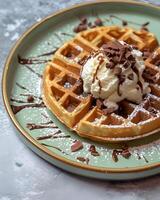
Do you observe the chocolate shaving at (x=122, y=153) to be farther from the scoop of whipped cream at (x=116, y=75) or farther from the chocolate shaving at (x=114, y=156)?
the scoop of whipped cream at (x=116, y=75)

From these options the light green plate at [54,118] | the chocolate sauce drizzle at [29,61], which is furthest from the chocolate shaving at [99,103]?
the chocolate sauce drizzle at [29,61]

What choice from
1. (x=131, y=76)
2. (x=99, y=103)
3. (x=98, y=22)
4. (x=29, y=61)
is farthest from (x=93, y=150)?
(x=98, y=22)

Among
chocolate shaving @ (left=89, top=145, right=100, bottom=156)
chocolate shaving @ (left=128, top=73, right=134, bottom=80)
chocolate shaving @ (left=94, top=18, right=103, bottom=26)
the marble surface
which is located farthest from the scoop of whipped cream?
chocolate shaving @ (left=94, top=18, right=103, bottom=26)

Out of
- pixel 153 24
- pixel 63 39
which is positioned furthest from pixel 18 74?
pixel 153 24

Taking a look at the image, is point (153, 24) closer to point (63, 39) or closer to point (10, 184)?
point (63, 39)

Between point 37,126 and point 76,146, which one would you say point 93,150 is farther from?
point 37,126
